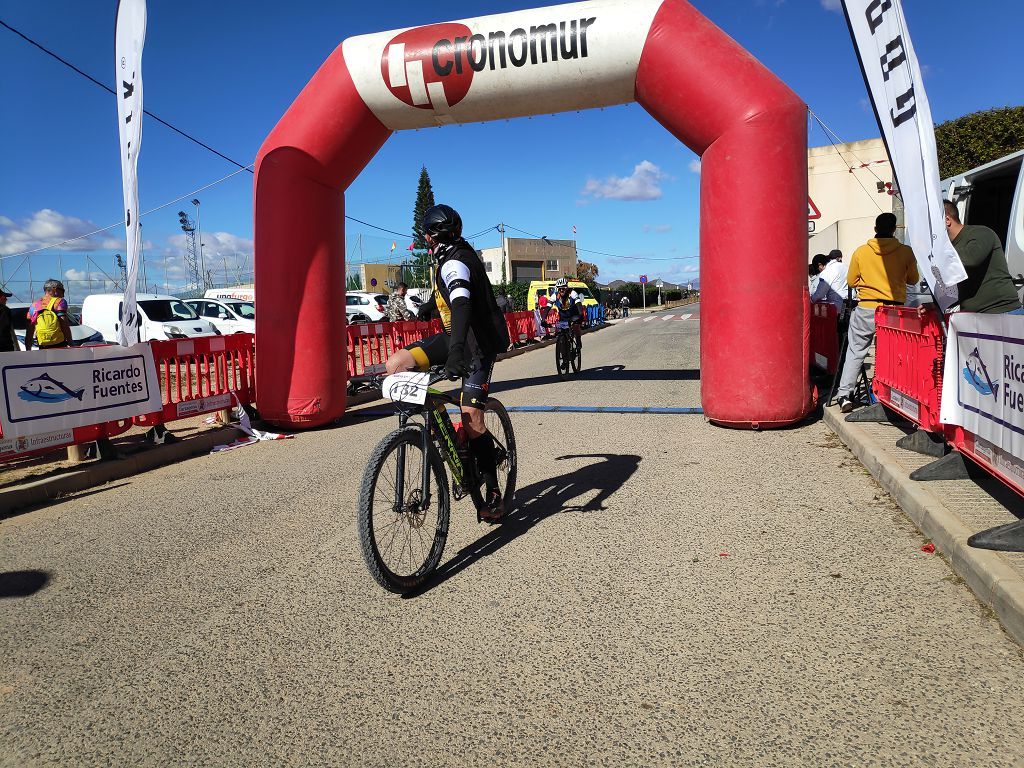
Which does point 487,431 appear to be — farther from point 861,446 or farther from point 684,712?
point 861,446

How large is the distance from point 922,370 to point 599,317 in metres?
29.1

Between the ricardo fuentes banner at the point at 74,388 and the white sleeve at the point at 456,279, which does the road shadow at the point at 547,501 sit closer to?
the white sleeve at the point at 456,279

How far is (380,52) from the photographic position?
26.0ft

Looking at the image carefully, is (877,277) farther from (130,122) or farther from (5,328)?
(5,328)

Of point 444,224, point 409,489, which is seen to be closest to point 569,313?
point 444,224

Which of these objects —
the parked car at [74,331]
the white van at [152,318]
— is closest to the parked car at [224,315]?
the white van at [152,318]

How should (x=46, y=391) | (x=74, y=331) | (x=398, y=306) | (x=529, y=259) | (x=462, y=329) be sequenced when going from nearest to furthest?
(x=462, y=329) → (x=46, y=391) → (x=74, y=331) → (x=398, y=306) → (x=529, y=259)

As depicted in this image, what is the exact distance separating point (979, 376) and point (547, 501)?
277cm

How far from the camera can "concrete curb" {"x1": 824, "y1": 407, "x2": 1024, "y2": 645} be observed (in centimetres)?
279

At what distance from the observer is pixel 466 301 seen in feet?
12.2

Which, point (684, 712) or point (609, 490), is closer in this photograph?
point (684, 712)

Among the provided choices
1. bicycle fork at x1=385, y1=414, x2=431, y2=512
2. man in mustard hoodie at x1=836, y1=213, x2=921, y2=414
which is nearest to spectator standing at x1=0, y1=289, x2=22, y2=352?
bicycle fork at x1=385, y1=414, x2=431, y2=512

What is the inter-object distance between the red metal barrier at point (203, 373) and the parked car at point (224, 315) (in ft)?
37.7

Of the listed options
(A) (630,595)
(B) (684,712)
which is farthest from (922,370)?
(B) (684,712)
